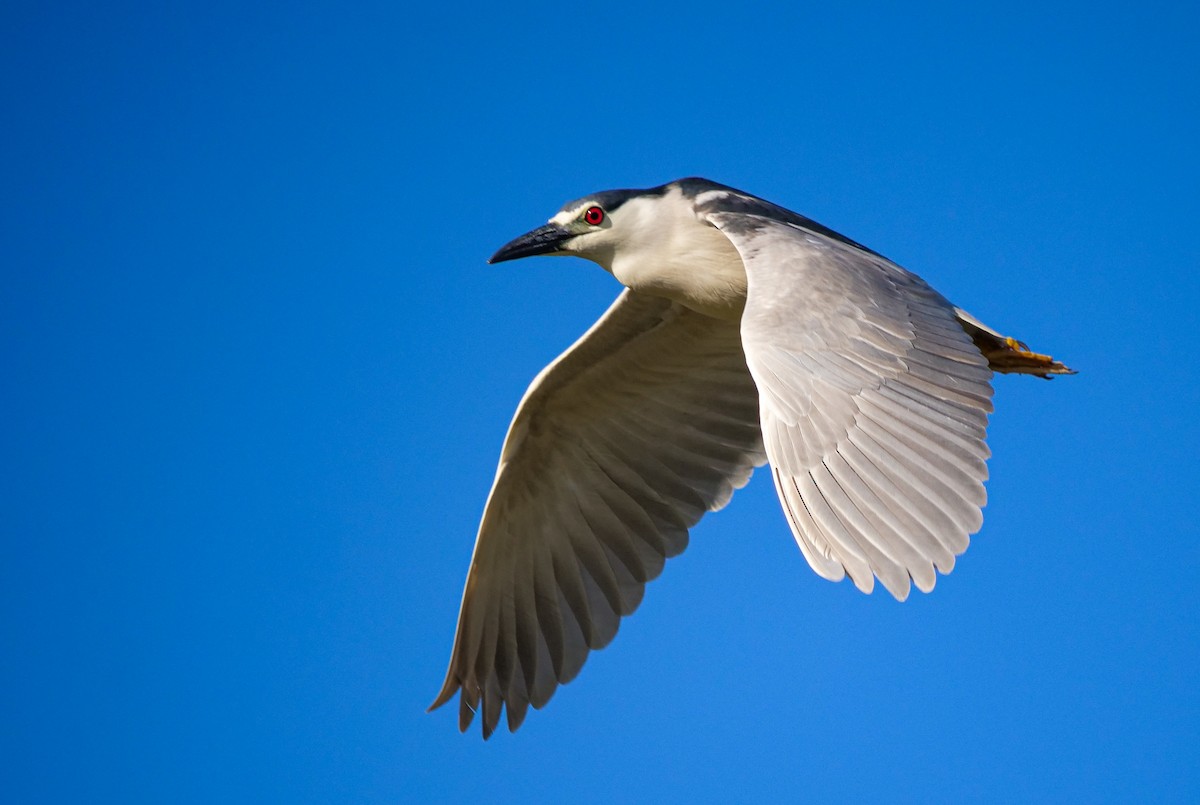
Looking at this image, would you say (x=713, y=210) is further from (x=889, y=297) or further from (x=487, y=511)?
(x=487, y=511)

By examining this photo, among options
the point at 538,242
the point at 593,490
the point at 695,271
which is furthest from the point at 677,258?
the point at 593,490

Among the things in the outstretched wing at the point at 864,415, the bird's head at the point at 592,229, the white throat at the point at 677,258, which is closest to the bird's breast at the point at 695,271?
the white throat at the point at 677,258

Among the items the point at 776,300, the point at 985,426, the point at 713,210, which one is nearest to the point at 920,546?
the point at 985,426

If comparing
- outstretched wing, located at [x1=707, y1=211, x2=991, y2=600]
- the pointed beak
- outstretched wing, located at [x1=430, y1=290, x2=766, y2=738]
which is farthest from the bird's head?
outstretched wing, located at [x1=707, y1=211, x2=991, y2=600]

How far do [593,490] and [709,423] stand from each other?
0.76 meters

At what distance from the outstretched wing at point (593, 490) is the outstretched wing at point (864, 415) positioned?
6.16 feet

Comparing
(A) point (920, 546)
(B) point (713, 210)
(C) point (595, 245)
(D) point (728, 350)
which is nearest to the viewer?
(A) point (920, 546)

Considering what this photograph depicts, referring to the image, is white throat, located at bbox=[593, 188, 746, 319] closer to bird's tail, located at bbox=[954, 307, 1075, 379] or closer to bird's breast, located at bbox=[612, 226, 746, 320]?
bird's breast, located at bbox=[612, 226, 746, 320]

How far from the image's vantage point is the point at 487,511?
7.73 meters

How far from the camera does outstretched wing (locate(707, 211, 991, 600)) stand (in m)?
4.70

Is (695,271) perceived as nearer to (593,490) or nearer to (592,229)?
(592,229)

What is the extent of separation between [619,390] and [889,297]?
230cm

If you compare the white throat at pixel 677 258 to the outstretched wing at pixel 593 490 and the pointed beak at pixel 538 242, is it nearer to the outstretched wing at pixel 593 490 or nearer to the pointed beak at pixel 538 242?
the pointed beak at pixel 538 242

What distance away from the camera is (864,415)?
5.09 m
